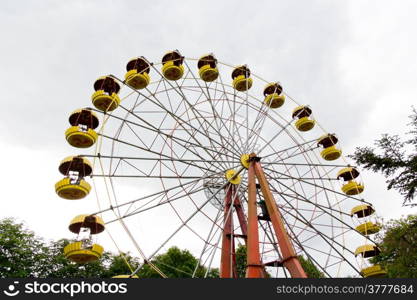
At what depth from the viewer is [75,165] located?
1462 cm

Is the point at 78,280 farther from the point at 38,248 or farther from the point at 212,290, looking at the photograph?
the point at 38,248

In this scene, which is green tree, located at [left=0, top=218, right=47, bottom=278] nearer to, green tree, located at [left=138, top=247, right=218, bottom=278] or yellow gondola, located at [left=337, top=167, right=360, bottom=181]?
green tree, located at [left=138, top=247, right=218, bottom=278]

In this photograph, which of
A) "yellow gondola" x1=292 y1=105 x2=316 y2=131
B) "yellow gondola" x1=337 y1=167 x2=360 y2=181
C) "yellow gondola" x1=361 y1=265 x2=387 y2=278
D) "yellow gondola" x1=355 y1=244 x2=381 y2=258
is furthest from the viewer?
"yellow gondola" x1=292 y1=105 x2=316 y2=131

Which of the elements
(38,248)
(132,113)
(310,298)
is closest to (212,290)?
(310,298)

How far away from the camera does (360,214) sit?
65.1 ft

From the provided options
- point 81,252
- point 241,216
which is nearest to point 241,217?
point 241,216

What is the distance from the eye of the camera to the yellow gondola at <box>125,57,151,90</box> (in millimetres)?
17812

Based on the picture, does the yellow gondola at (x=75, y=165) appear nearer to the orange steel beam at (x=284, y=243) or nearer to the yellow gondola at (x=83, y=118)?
the yellow gondola at (x=83, y=118)

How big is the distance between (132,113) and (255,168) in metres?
6.25

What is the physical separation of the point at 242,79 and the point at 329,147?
20.8ft

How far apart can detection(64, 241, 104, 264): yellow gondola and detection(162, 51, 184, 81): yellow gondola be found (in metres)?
9.57

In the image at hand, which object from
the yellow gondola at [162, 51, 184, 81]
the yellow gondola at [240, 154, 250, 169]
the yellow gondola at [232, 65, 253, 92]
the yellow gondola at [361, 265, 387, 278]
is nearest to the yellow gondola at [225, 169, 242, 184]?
the yellow gondola at [240, 154, 250, 169]

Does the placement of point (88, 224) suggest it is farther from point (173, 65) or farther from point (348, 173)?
point (348, 173)

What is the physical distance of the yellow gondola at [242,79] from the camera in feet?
73.2
